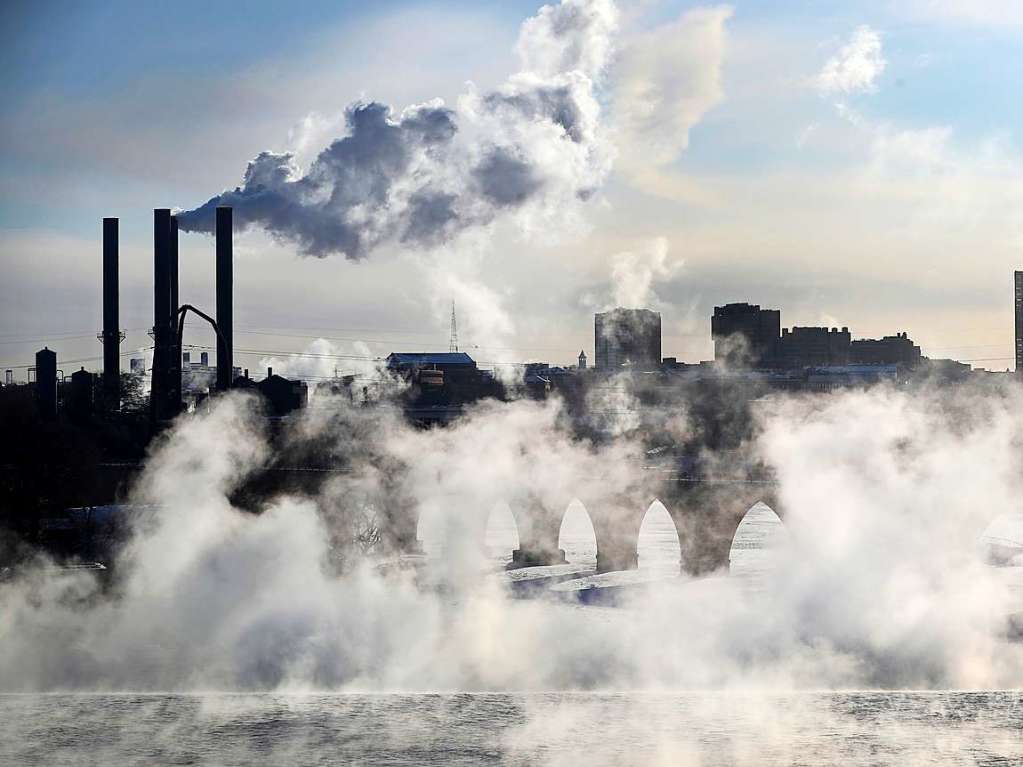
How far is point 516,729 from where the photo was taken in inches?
912

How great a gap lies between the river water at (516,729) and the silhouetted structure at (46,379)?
57.2 m

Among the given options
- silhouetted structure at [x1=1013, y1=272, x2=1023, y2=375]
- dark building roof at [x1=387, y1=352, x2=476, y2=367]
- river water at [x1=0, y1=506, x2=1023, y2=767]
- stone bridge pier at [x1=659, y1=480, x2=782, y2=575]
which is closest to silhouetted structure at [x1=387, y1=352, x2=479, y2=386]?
dark building roof at [x1=387, y1=352, x2=476, y2=367]

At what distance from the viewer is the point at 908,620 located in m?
41.5

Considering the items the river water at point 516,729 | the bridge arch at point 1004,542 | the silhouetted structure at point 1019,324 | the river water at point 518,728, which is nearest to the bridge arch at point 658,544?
the bridge arch at point 1004,542

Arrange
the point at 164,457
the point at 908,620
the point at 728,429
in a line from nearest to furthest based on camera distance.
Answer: the point at 908,620, the point at 164,457, the point at 728,429

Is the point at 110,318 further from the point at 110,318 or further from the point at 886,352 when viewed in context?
the point at 886,352

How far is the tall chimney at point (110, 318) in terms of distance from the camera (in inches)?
3073

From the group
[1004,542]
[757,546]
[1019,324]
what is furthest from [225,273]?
[1019,324]

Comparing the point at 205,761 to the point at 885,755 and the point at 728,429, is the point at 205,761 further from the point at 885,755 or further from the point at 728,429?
the point at 728,429

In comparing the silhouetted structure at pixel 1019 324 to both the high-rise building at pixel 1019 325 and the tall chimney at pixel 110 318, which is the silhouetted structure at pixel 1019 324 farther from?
the tall chimney at pixel 110 318

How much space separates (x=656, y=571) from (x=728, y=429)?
24632mm

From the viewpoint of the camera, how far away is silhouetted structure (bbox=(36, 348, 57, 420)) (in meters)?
80.9

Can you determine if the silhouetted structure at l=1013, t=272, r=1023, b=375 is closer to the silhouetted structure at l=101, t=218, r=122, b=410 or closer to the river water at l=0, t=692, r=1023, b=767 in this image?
the silhouetted structure at l=101, t=218, r=122, b=410

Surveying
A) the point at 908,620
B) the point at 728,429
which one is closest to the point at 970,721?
the point at 908,620
